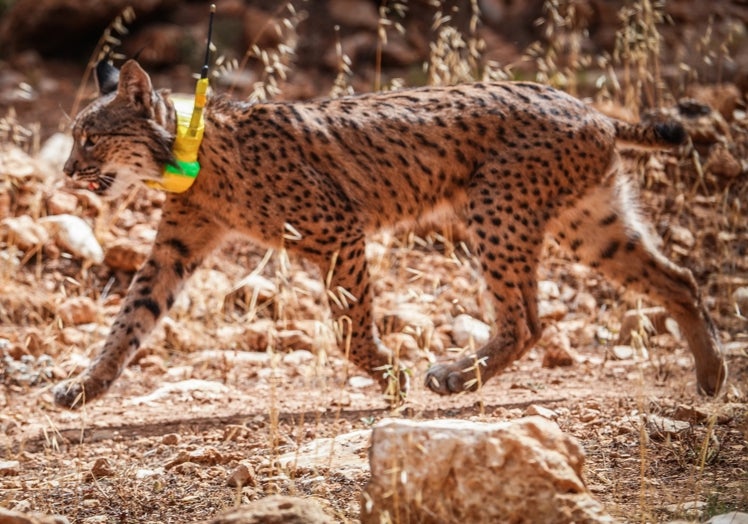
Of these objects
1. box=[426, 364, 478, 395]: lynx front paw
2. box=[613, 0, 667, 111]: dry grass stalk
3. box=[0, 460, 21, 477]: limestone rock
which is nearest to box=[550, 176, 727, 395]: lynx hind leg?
box=[426, 364, 478, 395]: lynx front paw

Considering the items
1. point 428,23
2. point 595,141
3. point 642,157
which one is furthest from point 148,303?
point 428,23

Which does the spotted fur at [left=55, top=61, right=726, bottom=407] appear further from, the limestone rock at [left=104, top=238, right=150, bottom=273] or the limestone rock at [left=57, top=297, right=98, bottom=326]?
the limestone rock at [left=104, top=238, right=150, bottom=273]

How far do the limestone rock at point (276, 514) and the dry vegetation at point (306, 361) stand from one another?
0.47 m

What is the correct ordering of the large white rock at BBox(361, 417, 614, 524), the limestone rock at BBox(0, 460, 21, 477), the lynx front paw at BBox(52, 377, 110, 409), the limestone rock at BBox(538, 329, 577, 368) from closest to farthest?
Result: the large white rock at BBox(361, 417, 614, 524) < the limestone rock at BBox(0, 460, 21, 477) < the lynx front paw at BBox(52, 377, 110, 409) < the limestone rock at BBox(538, 329, 577, 368)

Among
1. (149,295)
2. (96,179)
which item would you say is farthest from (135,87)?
(149,295)

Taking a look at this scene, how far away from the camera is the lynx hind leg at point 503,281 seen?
19.4 ft

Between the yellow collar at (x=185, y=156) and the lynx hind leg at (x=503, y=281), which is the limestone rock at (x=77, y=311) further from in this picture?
the lynx hind leg at (x=503, y=281)

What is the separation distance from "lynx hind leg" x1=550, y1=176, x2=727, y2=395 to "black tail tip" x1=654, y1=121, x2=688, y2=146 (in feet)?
1.07

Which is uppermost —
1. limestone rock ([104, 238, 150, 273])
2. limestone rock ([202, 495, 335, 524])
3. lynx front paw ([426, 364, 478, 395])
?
limestone rock ([202, 495, 335, 524])

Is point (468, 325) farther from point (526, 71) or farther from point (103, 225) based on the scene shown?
point (526, 71)

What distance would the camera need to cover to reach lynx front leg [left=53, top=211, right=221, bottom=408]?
19.0ft

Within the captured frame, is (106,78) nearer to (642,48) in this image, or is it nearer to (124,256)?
(124,256)

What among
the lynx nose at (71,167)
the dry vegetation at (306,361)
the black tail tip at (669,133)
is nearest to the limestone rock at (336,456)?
the dry vegetation at (306,361)

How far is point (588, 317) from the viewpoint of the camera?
7.40 m
